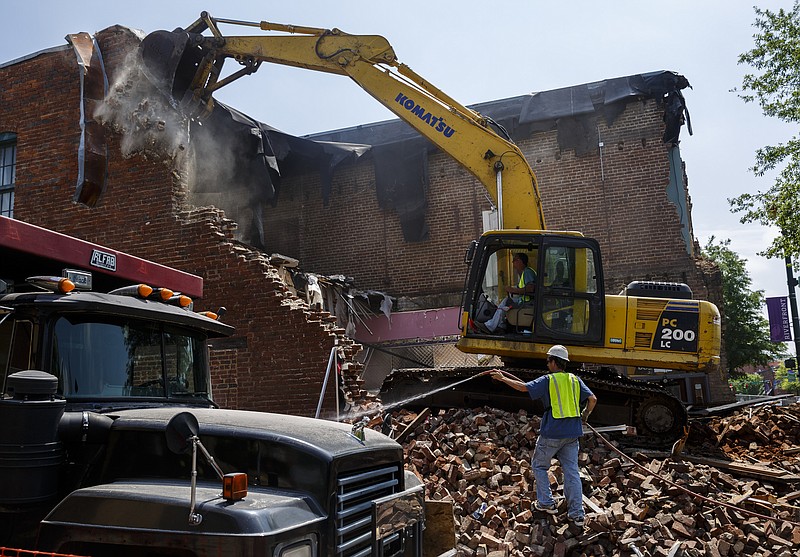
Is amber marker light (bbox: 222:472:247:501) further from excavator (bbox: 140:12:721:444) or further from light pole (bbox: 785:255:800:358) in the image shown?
light pole (bbox: 785:255:800:358)

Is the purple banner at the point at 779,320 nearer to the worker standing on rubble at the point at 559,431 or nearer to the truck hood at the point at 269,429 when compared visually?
the worker standing on rubble at the point at 559,431

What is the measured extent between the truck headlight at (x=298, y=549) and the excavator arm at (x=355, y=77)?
861cm

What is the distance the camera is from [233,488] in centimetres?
309

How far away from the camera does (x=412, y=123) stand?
39.9ft

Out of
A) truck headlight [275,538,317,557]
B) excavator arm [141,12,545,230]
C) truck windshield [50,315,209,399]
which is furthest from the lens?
excavator arm [141,12,545,230]

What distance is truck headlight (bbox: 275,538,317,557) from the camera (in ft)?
9.86

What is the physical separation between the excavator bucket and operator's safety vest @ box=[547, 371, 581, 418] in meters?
9.19

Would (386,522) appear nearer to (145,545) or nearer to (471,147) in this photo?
(145,545)

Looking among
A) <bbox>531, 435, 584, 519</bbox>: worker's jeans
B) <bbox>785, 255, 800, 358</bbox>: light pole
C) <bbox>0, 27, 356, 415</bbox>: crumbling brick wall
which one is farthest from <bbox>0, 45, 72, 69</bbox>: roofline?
<bbox>785, 255, 800, 358</bbox>: light pole

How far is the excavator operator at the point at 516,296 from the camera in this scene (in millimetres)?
9977

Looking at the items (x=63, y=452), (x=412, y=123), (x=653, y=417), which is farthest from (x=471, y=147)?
(x=63, y=452)

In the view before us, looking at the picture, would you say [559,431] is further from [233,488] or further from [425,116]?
[425,116]

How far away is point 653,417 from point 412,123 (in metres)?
6.13

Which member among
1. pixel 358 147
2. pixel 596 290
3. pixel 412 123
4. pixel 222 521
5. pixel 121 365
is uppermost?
pixel 358 147
